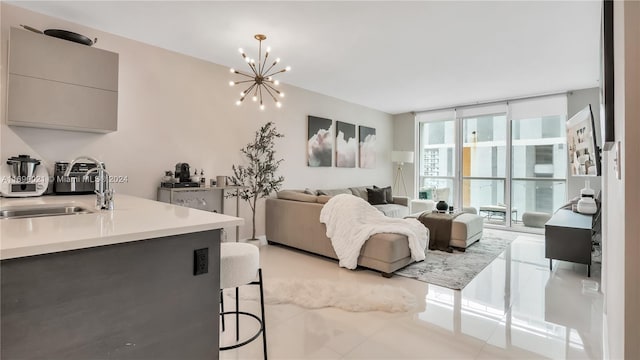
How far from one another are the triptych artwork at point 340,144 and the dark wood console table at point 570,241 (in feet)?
11.8

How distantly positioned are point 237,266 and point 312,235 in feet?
8.08

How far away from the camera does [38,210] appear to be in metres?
2.12

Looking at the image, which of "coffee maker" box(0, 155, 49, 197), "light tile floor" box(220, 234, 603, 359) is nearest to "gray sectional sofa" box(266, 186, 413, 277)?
"light tile floor" box(220, 234, 603, 359)

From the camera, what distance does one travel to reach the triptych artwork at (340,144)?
5.70 metres

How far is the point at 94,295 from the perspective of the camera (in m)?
1.11

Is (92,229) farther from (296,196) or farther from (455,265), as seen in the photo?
(455,265)

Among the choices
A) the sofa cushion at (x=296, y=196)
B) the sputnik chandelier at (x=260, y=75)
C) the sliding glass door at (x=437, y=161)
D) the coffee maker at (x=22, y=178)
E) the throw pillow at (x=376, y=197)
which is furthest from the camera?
the sliding glass door at (x=437, y=161)

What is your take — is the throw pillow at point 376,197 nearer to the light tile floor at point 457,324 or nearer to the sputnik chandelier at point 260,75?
the sputnik chandelier at point 260,75

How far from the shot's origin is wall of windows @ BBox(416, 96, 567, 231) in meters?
5.80

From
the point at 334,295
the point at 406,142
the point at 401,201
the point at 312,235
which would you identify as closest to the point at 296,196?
the point at 312,235

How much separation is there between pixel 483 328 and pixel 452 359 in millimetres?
566

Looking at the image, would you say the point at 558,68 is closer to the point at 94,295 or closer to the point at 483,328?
the point at 483,328

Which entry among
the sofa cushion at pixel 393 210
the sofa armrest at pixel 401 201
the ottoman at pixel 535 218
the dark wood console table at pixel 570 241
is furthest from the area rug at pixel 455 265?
the sofa armrest at pixel 401 201

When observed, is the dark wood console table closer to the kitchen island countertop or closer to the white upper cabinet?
the kitchen island countertop
